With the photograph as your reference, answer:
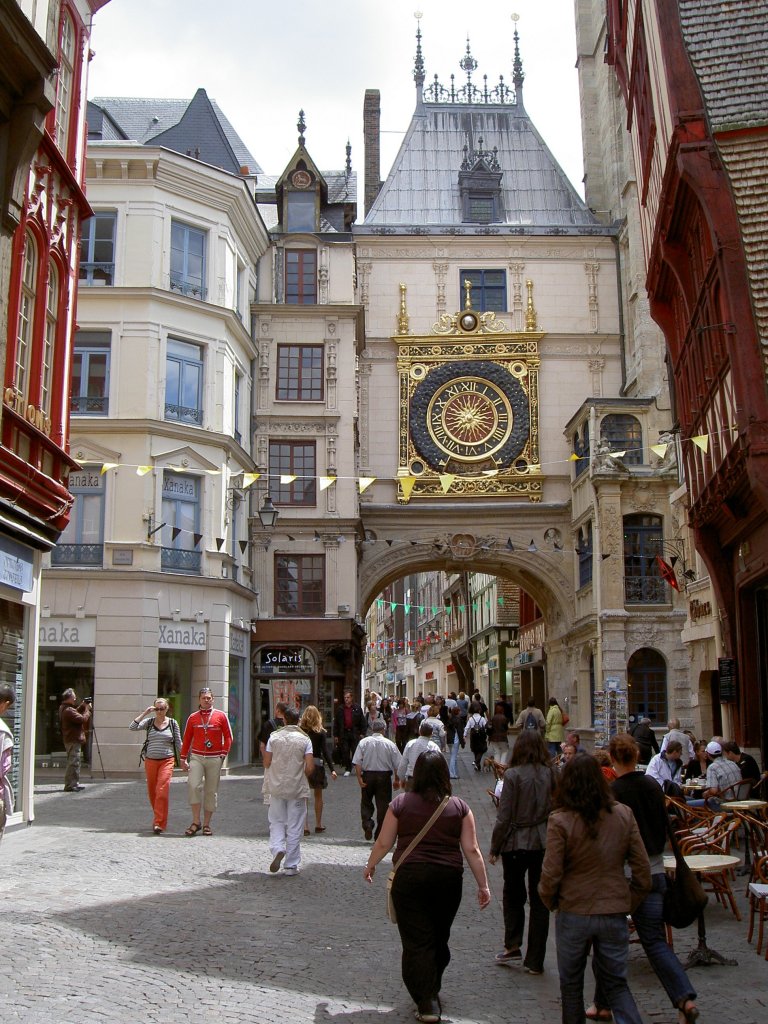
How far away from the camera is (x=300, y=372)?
31.7 m

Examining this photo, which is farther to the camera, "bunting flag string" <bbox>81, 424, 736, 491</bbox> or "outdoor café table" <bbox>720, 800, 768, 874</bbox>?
"bunting flag string" <bbox>81, 424, 736, 491</bbox>

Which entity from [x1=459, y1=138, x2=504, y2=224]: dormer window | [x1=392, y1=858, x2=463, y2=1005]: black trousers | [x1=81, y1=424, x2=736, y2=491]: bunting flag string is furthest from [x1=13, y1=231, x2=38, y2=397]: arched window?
[x1=459, y1=138, x2=504, y2=224]: dormer window

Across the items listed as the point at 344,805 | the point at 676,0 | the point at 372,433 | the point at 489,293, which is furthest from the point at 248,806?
the point at 489,293

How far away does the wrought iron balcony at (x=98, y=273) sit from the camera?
81.3 ft

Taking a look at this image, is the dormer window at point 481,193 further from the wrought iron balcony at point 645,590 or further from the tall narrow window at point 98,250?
the tall narrow window at point 98,250

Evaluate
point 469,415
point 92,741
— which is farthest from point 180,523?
point 469,415

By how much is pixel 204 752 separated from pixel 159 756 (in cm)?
84

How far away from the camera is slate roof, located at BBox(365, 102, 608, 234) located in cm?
3591

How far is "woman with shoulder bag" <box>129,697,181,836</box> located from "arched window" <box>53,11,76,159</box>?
7.69m

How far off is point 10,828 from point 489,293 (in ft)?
79.9

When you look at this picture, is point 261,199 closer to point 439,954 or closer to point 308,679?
point 308,679

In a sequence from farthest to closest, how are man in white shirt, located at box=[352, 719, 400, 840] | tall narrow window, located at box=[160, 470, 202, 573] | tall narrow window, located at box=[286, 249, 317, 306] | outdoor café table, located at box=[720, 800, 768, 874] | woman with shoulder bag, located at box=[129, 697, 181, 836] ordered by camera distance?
tall narrow window, located at box=[286, 249, 317, 306], tall narrow window, located at box=[160, 470, 202, 573], woman with shoulder bag, located at box=[129, 697, 181, 836], man in white shirt, located at box=[352, 719, 400, 840], outdoor café table, located at box=[720, 800, 768, 874]

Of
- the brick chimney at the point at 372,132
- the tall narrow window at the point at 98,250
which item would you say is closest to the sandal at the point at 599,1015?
the tall narrow window at the point at 98,250

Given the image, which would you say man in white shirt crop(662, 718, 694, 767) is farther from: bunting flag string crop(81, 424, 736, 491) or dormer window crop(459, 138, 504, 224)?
dormer window crop(459, 138, 504, 224)
